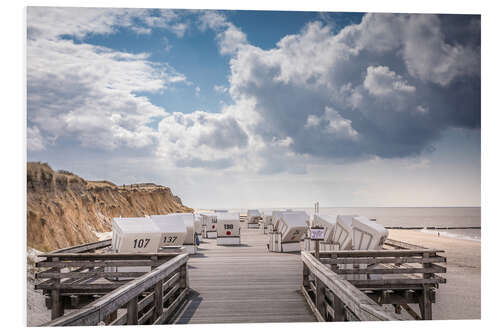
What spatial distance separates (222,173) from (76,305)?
612 centimetres

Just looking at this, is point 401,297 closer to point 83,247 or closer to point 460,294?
point 460,294

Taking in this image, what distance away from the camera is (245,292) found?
704cm

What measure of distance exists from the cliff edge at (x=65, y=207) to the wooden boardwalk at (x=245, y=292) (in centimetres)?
398

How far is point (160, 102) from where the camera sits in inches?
385

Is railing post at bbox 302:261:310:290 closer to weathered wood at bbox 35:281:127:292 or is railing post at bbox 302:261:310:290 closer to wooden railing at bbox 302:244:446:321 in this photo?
wooden railing at bbox 302:244:446:321

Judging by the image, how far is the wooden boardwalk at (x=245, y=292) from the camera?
18.9 feet

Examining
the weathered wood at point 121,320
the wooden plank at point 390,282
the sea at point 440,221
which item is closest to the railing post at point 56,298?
the weathered wood at point 121,320

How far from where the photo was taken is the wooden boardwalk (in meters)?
5.75

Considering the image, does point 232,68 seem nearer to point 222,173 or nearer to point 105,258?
point 222,173

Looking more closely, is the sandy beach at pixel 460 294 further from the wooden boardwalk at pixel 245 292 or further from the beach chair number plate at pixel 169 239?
the beach chair number plate at pixel 169 239

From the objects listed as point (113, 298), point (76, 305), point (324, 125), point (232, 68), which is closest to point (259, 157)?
point (324, 125)

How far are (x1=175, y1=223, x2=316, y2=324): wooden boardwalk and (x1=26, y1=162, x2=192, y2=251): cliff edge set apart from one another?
13.1 ft

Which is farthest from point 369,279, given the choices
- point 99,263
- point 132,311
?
point 99,263

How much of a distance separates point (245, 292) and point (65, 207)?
15.6m
